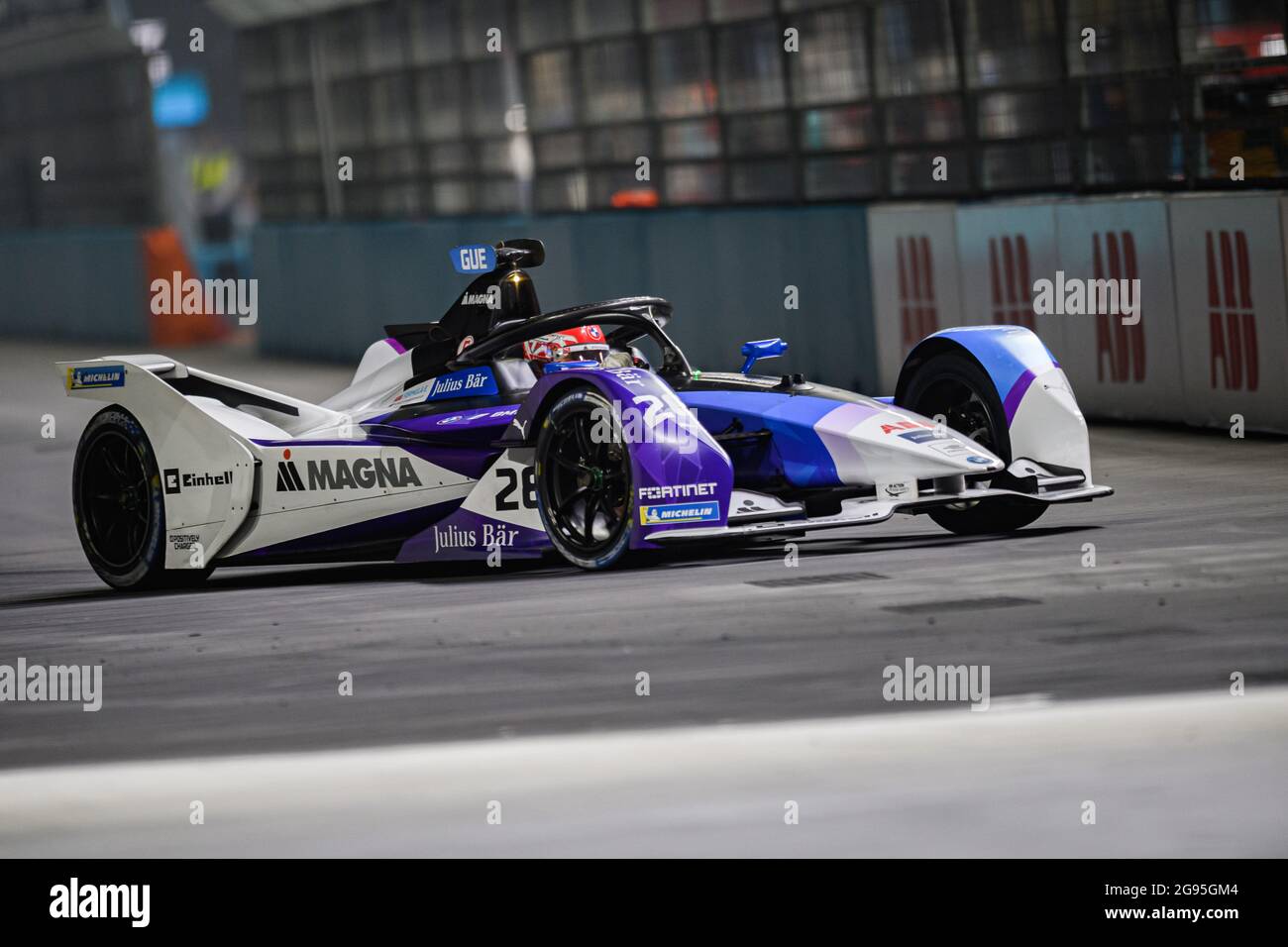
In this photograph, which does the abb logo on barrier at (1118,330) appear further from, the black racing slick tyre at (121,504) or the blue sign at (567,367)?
the black racing slick tyre at (121,504)

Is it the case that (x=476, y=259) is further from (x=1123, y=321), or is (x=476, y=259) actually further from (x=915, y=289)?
(x=915, y=289)

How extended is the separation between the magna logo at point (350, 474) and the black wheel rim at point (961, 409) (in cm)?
239

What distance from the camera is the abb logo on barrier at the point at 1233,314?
46.2 feet

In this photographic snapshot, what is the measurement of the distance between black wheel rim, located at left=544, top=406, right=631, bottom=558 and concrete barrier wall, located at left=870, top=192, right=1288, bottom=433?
5.95m

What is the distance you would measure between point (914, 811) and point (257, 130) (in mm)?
26967

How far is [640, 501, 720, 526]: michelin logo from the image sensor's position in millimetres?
9078

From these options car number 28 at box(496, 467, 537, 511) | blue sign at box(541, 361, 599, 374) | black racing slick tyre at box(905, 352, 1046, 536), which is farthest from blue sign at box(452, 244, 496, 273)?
black racing slick tyre at box(905, 352, 1046, 536)

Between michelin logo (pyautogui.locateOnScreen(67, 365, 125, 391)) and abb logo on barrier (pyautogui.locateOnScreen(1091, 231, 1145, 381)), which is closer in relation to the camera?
michelin logo (pyautogui.locateOnScreen(67, 365, 125, 391))

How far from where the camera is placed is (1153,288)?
14961 millimetres

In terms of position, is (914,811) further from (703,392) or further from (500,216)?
(500,216)

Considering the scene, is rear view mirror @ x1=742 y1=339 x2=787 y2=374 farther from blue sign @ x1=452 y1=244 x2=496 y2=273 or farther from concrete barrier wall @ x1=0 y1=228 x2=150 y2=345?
concrete barrier wall @ x1=0 y1=228 x2=150 y2=345

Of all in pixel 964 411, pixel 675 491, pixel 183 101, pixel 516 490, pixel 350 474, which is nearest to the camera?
pixel 675 491

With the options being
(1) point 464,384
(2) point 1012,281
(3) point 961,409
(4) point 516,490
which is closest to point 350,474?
(1) point 464,384

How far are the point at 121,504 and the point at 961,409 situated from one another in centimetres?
412
